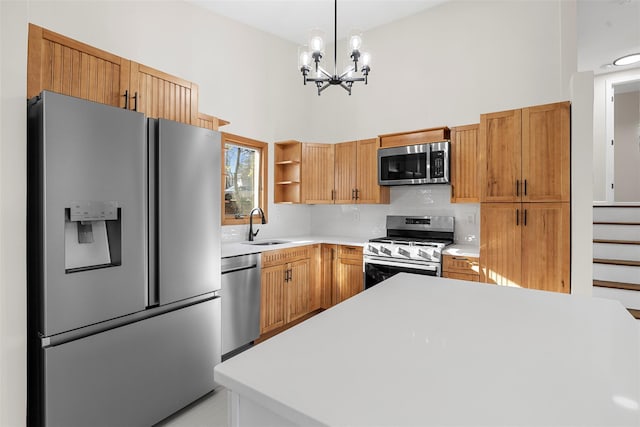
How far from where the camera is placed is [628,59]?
16.2ft

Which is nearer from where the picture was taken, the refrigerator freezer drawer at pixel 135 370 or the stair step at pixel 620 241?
the refrigerator freezer drawer at pixel 135 370

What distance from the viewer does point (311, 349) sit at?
31.3 inches

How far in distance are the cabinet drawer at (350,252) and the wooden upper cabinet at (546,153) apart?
168 centimetres

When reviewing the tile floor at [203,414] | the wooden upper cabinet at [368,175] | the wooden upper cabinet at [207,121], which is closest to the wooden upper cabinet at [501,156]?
the wooden upper cabinet at [368,175]

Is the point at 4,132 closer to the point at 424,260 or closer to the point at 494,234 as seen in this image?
the point at 424,260

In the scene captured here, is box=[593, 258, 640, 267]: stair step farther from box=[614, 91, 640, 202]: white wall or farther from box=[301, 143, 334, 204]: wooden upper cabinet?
box=[614, 91, 640, 202]: white wall

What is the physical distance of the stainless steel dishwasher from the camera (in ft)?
9.00

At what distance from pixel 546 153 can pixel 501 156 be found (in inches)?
12.7

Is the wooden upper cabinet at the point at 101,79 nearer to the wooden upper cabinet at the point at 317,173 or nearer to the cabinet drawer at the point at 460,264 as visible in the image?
the wooden upper cabinet at the point at 317,173

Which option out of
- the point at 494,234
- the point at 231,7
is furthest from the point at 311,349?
the point at 231,7

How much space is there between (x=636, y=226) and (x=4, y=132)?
5.19m

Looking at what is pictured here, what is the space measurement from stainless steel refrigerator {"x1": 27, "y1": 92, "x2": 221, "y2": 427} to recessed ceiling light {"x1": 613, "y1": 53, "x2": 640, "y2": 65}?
6.11 m

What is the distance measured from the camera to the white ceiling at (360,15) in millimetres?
3590

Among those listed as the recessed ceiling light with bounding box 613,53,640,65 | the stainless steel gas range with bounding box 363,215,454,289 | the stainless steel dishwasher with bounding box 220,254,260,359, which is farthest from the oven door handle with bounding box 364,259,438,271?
the recessed ceiling light with bounding box 613,53,640,65
